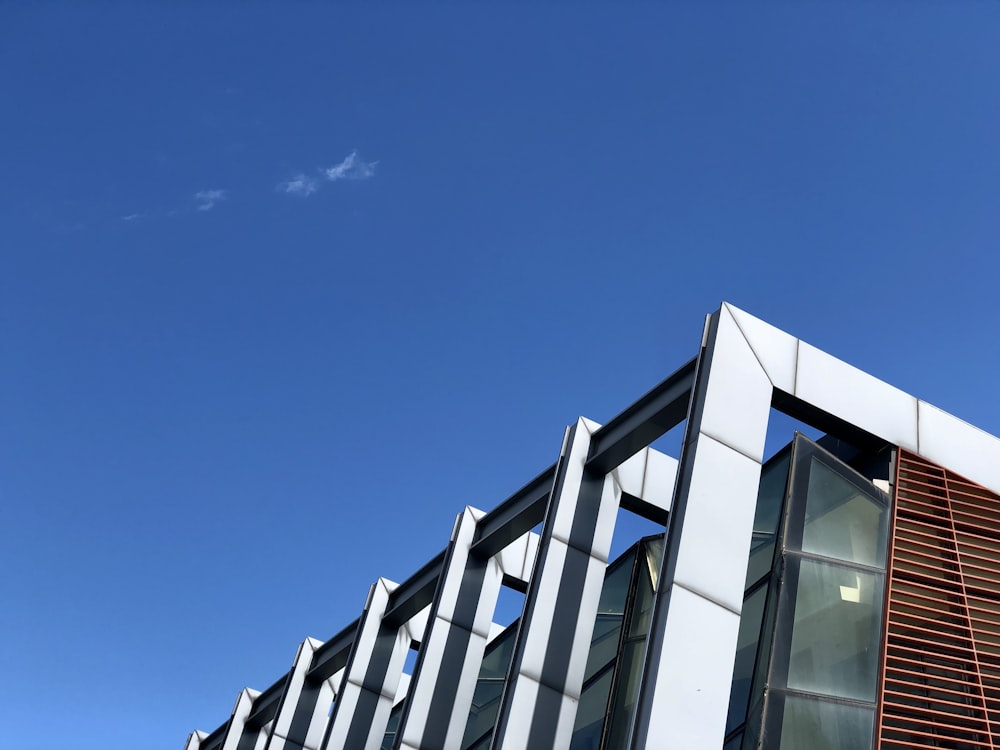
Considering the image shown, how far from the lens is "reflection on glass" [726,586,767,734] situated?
13266 millimetres

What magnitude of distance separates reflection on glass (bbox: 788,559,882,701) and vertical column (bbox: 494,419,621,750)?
134 inches

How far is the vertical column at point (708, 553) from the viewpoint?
12.0 m

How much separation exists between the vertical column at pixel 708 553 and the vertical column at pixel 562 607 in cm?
287

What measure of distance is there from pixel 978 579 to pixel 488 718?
26.5ft

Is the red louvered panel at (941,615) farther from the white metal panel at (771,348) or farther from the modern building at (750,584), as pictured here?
the white metal panel at (771,348)

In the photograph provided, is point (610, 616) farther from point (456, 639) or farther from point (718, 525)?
point (718, 525)

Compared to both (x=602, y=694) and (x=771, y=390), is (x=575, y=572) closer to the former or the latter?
(x=602, y=694)

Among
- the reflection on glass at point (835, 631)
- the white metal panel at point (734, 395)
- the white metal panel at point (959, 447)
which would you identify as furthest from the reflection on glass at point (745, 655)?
the white metal panel at point (959, 447)

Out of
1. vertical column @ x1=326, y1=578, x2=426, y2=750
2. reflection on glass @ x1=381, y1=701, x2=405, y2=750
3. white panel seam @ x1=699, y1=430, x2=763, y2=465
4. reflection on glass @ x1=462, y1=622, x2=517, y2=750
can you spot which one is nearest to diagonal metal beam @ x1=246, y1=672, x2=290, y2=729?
reflection on glass @ x1=381, y1=701, x2=405, y2=750

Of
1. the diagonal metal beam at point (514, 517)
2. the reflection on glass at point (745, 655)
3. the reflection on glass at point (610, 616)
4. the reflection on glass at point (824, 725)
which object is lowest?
the reflection on glass at point (824, 725)

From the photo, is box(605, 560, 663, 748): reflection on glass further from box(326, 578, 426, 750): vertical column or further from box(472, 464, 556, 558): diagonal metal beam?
box(326, 578, 426, 750): vertical column

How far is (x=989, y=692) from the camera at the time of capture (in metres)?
13.8

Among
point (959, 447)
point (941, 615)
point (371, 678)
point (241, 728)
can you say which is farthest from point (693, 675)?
point (241, 728)

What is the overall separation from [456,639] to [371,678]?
3.39 m
